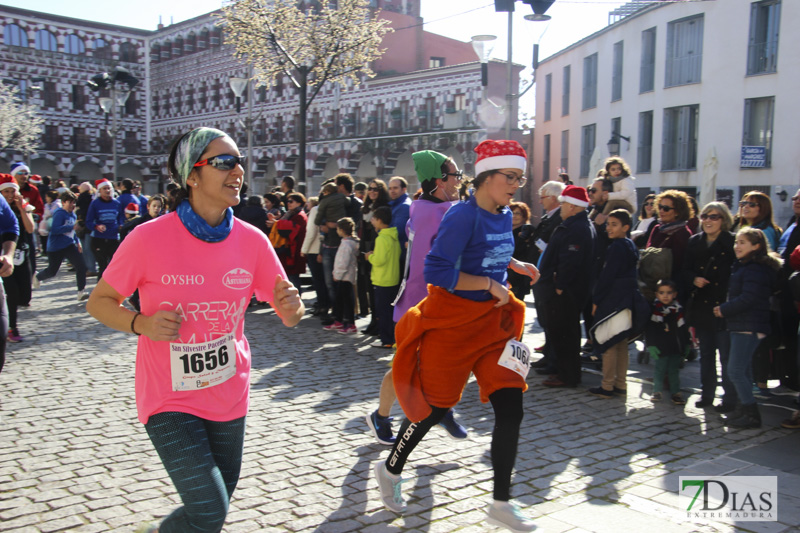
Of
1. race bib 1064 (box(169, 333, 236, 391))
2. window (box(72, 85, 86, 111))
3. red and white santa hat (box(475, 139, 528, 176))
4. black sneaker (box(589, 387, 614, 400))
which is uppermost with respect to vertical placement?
window (box(72, 85, 86, 111))

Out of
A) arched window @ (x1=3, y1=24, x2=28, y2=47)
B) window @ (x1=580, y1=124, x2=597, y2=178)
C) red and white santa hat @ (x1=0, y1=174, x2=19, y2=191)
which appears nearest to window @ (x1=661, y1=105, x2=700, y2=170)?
window @ (x1=580, y1=124, x2=597, y2=178)

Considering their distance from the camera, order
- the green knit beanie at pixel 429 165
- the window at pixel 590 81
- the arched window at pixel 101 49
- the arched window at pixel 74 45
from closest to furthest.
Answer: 1. the green knit beanie at pixel 429 165
2. the window at pixel 590 81
3. the arched window at pixel 74 45
4. the arched window at pixel 101 49

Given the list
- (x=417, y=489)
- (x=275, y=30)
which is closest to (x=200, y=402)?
(x=417, y=489)

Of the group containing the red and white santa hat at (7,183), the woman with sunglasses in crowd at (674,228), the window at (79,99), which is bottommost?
the woman with sunglasses in crowd at (674,228)

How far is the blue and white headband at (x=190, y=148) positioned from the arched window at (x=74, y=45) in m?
58.7

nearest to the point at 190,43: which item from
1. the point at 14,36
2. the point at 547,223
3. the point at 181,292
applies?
the point at 14,36

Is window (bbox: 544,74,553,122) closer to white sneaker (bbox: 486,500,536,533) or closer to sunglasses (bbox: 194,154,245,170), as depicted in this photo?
white sneaker (bbox: 486,500,536,533)

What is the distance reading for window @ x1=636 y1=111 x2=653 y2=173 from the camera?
3038cm

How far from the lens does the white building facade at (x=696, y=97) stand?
80.8ft

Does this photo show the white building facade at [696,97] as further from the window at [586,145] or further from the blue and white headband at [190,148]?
the blue and white headband at [190,148]

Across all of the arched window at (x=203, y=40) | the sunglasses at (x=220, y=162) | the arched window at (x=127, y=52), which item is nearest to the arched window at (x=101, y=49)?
the arched window at (x=127, y=52)

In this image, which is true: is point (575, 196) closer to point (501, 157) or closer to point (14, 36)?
point (501, 157)

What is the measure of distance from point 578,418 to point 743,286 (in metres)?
1.70

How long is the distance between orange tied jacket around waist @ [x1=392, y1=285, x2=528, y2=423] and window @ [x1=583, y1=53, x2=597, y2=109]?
106ft
